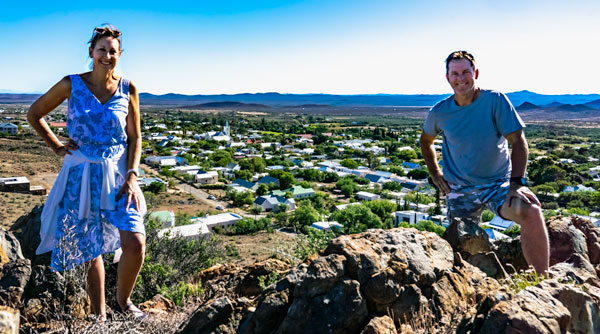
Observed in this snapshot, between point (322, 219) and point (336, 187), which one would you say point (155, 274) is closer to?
point (322, 219)

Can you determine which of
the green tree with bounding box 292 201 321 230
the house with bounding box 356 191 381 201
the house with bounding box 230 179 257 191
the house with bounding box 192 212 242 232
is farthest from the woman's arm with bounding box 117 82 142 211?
the house with bounding box 230 179 257 191

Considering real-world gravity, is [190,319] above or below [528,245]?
below

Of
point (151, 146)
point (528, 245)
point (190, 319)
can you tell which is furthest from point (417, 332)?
point (151, 146)

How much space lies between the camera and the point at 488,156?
262cm

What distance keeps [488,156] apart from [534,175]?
4056cm

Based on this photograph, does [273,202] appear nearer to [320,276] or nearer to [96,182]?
[96,182]

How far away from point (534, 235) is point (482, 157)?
538 millimetres

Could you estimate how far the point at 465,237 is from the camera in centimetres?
298

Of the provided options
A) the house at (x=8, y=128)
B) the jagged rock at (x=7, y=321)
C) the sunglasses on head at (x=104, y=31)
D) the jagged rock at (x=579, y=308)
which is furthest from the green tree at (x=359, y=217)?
the house at (x=8, y=128)

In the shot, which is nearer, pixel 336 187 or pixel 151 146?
pixel 336 187

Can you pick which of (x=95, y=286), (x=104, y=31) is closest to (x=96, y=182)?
(x=95, y=286)

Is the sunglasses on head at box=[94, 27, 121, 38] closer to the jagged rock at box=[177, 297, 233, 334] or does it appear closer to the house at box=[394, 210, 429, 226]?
the jagged rock at box=[177, 297, 233, 334]

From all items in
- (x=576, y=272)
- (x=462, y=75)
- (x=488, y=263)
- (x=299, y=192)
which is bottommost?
(x=299, y=192)

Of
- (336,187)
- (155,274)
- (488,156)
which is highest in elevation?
(488,156)
